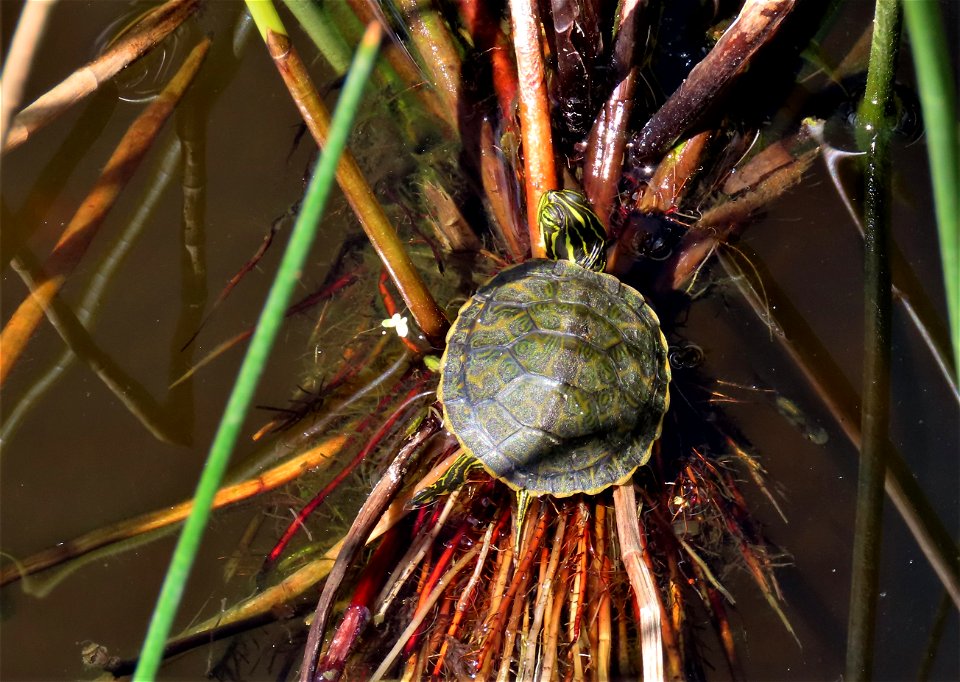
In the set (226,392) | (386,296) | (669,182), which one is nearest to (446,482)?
(386,296)

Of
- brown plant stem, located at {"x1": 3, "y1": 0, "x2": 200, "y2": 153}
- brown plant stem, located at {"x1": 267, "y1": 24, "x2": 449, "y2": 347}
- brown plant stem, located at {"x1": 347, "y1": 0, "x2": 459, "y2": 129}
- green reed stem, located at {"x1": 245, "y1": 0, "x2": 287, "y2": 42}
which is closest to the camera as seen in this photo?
green reed stem, located at {"x1": 245, "y1": 0, "x2": 287, "y2": 42}

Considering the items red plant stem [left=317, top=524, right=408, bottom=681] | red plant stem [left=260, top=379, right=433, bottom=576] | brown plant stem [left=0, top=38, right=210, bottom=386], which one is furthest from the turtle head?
brown plant stem [left=0, top=38, right=210, bottom=386]

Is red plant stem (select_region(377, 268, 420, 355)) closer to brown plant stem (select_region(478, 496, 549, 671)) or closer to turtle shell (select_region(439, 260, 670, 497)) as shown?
turtle shell (select_region(439, 260, 670, 497))

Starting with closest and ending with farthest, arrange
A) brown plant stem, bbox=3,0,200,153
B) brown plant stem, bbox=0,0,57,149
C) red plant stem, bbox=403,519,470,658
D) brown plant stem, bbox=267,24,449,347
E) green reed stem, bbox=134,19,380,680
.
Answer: green reed stem, bbox=134,19,380,680, brown plant stem, bbox=0,0,57,149, brown plant stem, bbox=267,24,449,347, brown plant stem, bbox=3,0,200,153, red plant stem, bbox=403,519,470,658

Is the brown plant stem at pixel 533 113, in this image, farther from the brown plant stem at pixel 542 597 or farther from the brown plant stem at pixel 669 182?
the brown plant stem at pixel 542 597

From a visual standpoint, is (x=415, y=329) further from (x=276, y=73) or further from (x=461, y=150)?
(x=276, y=73)

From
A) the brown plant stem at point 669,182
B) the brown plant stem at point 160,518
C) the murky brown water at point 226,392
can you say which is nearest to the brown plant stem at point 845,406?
the murky brown water at point 226,392

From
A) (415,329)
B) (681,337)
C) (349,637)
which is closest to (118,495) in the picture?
(349,637)

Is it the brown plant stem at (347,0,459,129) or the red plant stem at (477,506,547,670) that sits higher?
the brown plant stem at (347,0,459,129)
